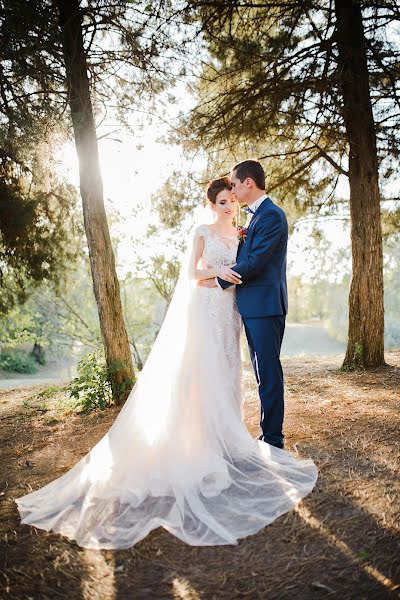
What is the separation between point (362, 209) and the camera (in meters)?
6.20

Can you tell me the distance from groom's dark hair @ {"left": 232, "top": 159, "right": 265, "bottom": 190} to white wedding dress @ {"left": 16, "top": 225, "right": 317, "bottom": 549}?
0.55 meters

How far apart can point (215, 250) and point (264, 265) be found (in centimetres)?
55

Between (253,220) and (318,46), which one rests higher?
(318,46)

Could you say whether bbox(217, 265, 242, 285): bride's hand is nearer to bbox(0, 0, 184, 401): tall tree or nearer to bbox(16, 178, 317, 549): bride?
bbox(16, 178, 317, 549): bride

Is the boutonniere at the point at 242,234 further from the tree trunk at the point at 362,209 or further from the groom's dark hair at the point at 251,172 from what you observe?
the tree trunk at the point at 362,209

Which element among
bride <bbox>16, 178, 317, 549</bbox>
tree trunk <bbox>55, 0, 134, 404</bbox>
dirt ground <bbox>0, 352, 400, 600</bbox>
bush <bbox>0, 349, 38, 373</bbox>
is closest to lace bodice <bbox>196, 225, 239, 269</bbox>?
bride <bbox>16, 178, 317, 549</bbox>

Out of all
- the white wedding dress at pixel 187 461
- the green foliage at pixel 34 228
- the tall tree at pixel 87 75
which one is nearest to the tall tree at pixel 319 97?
the tall tree at pixel 87 75

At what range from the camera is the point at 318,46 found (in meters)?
5.59

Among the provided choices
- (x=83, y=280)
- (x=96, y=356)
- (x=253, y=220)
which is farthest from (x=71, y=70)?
(x=83, y=280)

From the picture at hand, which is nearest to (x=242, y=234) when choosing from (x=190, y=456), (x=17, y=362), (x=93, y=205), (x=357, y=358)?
(x=190, y=456)

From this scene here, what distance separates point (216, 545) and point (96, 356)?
3.97 metres

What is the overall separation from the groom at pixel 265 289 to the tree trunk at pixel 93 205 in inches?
94.1

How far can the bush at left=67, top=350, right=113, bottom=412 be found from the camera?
208 inches

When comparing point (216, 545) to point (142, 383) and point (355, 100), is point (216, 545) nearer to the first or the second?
point (142, 383)
